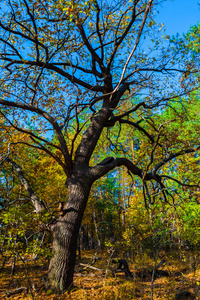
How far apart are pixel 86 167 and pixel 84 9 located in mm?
3008

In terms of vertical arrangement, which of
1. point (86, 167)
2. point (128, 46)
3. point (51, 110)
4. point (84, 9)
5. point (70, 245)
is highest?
point (128, 46)

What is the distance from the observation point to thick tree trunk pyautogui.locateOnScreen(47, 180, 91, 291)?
138 inches

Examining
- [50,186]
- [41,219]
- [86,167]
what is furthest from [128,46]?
[50,186]

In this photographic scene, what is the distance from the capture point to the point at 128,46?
6367mm

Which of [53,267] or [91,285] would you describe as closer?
[53,267]

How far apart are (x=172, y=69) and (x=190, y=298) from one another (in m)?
5.55

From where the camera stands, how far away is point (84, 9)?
354 centimetres

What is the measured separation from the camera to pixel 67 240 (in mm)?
3682

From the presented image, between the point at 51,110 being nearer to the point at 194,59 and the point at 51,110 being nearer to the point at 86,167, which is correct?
the point at 86,167

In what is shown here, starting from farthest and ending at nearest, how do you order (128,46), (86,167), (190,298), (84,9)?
(128,46) → (86,167) → (190,298) → (84,9)

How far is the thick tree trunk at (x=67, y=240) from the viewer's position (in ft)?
11.5

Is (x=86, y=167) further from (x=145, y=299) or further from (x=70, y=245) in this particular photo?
(x=145, y=299)

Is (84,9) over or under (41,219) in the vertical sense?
over

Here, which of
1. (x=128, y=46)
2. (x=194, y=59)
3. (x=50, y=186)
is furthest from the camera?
(x=50, y=186)
